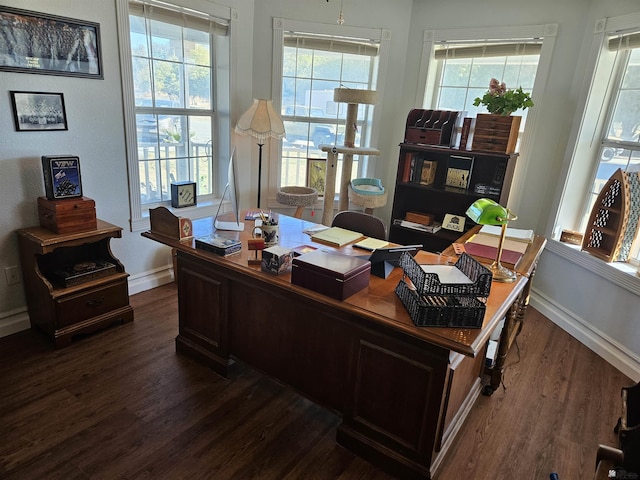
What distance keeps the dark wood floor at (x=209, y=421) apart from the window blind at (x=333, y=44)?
295cm

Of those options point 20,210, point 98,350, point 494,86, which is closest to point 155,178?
point 20,210

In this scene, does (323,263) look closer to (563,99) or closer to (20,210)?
(20,210)

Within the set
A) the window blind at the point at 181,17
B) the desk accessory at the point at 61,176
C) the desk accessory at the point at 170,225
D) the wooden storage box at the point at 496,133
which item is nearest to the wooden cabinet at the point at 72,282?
the desk accessory at the point at 61,176

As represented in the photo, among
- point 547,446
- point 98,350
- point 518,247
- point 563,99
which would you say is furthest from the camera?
point 563,99

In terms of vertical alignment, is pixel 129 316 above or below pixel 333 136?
below

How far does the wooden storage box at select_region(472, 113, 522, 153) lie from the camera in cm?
315

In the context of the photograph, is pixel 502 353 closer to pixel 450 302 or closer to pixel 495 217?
pixel 495 217

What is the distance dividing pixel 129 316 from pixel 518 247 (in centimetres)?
266

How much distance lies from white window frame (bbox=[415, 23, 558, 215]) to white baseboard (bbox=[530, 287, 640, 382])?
0.91m

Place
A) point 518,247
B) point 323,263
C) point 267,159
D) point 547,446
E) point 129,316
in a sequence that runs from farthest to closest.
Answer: point 267,159, point 129,316, point 518,247, point 547,446, point 323,263

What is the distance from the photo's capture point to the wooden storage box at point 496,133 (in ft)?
10.3

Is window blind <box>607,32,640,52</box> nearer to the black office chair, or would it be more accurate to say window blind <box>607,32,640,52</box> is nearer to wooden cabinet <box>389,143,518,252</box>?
wooden cabinet <box>389,143,518,252</box>

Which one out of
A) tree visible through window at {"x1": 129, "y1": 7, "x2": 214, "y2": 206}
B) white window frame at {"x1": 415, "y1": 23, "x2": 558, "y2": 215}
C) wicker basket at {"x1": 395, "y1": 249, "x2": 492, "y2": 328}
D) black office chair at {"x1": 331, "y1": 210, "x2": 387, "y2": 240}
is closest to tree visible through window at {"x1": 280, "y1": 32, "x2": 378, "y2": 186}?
white window frame at {"x1": 415, "y1": 23, "x2": 558, "y2": 215}

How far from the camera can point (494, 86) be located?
10.3 ft
